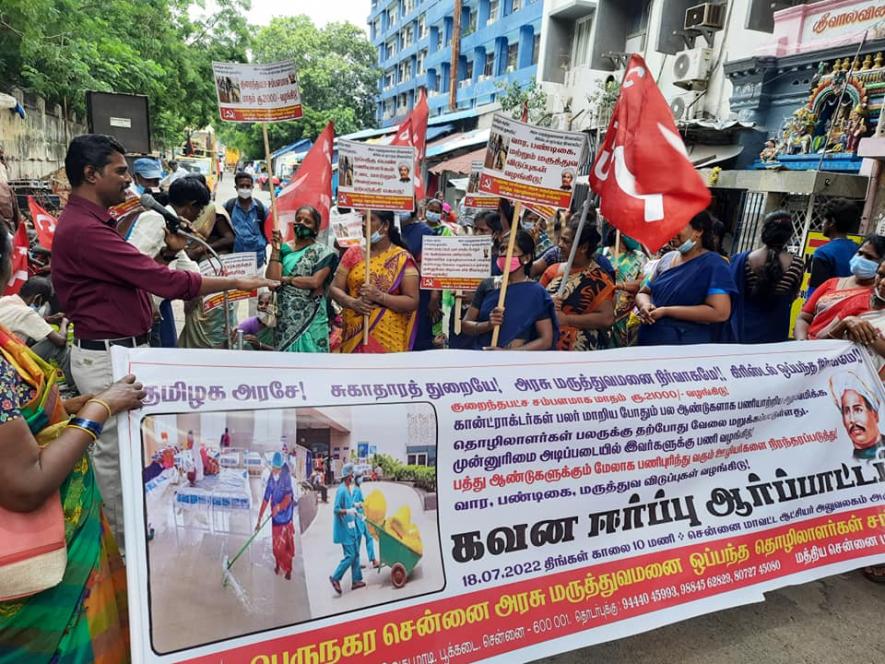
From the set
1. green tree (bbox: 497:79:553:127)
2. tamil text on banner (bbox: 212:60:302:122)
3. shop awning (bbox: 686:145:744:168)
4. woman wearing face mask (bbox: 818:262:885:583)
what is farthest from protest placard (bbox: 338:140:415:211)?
green tree (bbox: 497:79:553:127)

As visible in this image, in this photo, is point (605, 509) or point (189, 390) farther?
point (605, 509)

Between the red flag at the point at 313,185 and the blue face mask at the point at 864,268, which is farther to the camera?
the red flag at the point at 313,185

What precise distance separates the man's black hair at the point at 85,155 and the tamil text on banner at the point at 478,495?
3.78ft

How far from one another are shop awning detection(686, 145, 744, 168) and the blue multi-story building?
30.1 feet

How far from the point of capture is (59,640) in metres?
1.63

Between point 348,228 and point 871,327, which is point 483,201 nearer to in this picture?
point 348,228

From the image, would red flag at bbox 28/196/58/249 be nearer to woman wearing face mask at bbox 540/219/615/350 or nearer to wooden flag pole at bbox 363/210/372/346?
wooden flag pole at bbox 363/210/372/346

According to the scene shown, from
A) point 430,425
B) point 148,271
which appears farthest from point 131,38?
point 430,425

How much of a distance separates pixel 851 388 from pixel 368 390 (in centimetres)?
245

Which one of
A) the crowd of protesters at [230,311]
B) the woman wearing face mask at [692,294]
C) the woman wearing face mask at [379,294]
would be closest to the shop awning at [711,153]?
the crowd of protesters at [230,311]

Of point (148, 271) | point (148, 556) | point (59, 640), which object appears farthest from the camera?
point (148, 271)

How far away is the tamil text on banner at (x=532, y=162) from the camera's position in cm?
343

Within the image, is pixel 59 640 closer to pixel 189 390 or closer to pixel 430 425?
pixel 189 390

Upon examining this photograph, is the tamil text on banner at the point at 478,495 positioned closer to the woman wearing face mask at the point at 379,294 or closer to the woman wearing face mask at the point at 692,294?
the woman wearing face mask at the point at 692,294
